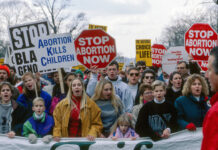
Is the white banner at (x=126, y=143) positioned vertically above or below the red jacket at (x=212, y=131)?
below

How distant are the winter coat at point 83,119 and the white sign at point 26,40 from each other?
179cm

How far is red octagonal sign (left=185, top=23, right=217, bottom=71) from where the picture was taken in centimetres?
750

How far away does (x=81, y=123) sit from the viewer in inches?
185

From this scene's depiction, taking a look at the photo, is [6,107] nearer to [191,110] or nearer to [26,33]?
[26,33]

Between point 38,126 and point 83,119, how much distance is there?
2.30ft

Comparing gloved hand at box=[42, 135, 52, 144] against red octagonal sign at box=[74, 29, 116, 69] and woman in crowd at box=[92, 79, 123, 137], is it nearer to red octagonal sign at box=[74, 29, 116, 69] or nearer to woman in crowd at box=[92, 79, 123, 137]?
woman in crowd at box=[92, 79, 123, 137]

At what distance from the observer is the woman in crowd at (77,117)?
463 centimetres

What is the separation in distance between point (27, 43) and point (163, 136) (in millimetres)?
3198

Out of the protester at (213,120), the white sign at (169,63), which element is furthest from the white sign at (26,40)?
the protester at (213,120)

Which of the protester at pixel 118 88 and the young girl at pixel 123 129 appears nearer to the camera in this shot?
the young girl at pixel 123 129

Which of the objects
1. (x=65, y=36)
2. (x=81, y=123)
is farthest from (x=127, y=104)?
(x=65, y=36)

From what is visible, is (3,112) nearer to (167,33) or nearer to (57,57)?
(57,57)

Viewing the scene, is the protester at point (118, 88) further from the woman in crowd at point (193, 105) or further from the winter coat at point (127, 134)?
the woman in crowd at point (193, 105)

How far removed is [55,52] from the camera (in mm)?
6027
